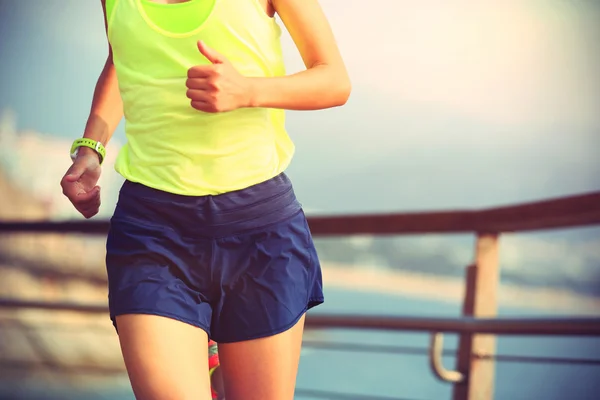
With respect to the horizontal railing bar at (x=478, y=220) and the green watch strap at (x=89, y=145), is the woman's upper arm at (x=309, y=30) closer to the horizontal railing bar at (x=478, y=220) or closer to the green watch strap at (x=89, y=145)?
the green watch strap at (x=89, y=145)

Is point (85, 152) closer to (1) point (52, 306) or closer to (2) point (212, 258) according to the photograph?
(2) point (212, 258)

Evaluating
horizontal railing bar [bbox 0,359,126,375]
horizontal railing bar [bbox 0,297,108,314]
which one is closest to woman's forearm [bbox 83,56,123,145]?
horizontal railing bar [bbox 0,297,108,314]

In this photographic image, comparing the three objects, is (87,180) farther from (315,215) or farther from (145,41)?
(315,215)

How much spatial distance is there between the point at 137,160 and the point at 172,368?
332 mm

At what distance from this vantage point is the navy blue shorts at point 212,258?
1.11 m

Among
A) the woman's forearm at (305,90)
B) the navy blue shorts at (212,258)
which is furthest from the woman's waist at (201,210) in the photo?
the woman's forearm at (305,90)

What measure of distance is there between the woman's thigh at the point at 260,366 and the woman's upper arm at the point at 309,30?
0.44 metres

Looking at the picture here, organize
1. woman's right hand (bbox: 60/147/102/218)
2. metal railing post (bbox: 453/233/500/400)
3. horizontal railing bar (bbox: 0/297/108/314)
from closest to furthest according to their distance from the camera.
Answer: woman's right hand (bbox: 60/147/102/218) → metal railing post (bbox: 453/233/500/400) → horizontal railing bar (bbox: 0/297/108/314)

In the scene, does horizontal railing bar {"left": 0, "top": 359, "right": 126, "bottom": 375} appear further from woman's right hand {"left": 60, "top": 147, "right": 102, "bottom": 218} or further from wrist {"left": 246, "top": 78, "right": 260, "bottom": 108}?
wrist {"left": 246, "top": 78, "right": 260, "bottom": 108}

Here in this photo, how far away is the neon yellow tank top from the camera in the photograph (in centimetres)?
112

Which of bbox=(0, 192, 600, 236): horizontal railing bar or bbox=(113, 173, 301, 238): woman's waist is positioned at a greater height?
bbox=(0, 192, 600, 236): horizontal railing bar

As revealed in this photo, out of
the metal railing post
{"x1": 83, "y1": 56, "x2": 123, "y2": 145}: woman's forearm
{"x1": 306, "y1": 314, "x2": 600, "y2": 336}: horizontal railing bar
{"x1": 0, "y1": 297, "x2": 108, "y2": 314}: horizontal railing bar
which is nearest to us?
{"x1": 83, "y1": 56, "x2": 123, "y2": 145}: woman's forearm

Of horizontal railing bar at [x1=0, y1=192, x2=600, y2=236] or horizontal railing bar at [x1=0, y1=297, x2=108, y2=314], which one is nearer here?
horizontal railing bar at [x1=0, y1=192, x2=600, y2=236]

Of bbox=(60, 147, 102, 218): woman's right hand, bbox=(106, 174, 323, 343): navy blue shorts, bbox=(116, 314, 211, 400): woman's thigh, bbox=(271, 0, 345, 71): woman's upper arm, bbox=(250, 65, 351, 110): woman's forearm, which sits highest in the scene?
bbox=(271, 0, 345, 71): woman's upper arm
